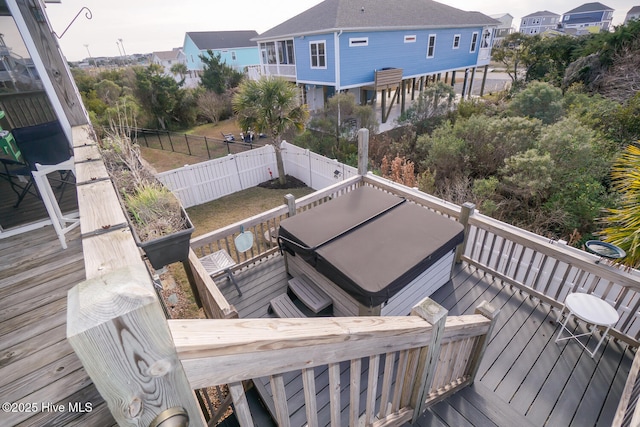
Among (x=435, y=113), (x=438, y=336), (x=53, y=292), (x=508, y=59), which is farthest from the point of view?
(x=508, y=59)

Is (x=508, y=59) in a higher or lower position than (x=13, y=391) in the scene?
higher

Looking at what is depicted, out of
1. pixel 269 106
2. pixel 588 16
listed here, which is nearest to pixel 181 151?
pixel 269 106

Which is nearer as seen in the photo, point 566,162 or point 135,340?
point 135,340

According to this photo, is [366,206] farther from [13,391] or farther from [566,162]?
[566,162]

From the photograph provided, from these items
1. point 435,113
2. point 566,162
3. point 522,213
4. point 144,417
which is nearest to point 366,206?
point 144,417

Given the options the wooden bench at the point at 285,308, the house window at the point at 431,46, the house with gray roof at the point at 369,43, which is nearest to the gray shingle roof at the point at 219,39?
the house with gray roof at the point at 369,43

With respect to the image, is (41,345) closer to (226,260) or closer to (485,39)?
(226,260)

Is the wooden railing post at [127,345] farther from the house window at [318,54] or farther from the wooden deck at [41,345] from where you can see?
the house window at [318,54]
